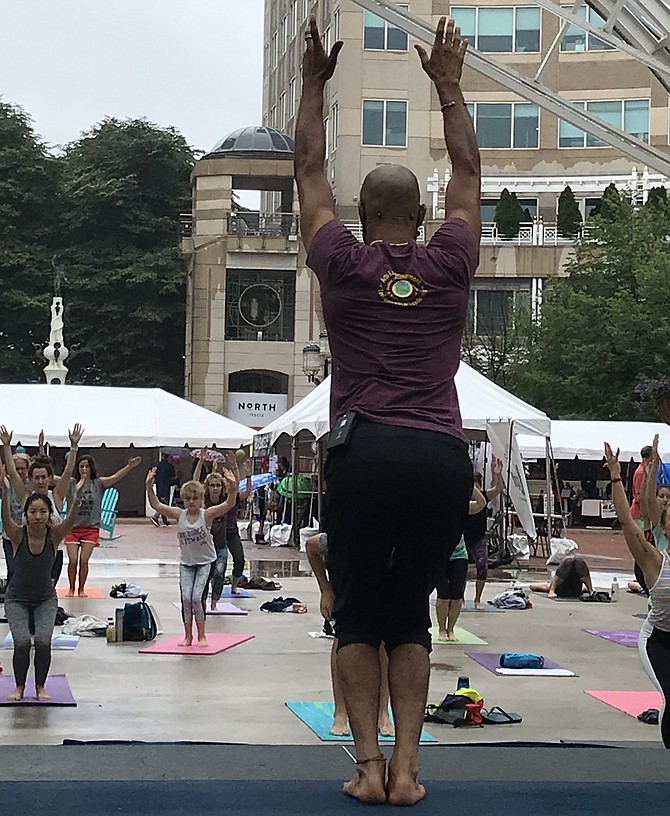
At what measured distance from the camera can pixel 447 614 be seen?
13.6 metres

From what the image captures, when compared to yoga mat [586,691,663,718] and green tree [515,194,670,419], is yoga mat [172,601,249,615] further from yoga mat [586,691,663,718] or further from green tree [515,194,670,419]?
green tree [515,194,670,419]

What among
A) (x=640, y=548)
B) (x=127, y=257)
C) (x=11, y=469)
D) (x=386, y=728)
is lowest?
(x=386, y=728)

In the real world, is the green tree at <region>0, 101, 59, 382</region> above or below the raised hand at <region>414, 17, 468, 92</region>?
above

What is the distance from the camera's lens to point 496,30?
5512 centimetres

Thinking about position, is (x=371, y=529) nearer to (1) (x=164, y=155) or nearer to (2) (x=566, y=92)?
(2) (x=566, y=92)

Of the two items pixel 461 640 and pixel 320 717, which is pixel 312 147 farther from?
pixel 461 640

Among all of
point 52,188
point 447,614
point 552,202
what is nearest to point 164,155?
point 52,188

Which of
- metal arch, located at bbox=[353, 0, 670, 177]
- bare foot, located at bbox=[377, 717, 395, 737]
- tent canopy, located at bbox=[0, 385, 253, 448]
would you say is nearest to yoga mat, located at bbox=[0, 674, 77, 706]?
bare foot, located at bbox=[377, 717, 395, 737]

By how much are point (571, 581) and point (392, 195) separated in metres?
15.7

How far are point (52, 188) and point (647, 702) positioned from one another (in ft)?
175

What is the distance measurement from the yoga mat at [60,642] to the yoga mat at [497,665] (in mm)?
3812

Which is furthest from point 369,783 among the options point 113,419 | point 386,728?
point 113,419

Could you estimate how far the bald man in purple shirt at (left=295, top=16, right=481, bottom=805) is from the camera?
3.74 meters

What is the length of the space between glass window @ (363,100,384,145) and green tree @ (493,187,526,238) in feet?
22.3
